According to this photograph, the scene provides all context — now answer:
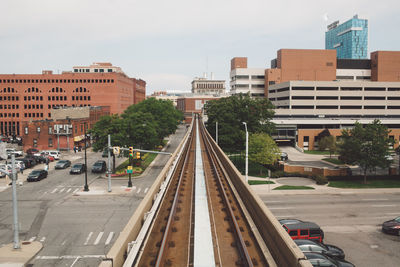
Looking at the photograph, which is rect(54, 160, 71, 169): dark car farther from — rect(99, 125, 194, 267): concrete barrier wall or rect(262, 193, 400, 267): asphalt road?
rect(99, 125, 194, 267): concrete barrier wall

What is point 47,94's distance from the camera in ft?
327

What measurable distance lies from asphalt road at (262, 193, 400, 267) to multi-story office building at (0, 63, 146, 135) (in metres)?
82.2

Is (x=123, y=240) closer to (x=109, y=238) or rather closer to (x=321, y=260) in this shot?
(x=321, y=260)

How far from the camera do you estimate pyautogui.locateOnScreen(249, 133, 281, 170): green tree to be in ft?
137

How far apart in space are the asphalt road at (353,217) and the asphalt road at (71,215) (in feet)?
45.0

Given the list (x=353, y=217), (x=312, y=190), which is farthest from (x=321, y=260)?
(x=312, y=190)

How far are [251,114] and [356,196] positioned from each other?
950 inches

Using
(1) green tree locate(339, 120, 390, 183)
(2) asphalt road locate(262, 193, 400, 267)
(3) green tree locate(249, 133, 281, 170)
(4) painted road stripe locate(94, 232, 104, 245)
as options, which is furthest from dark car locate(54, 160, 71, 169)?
(1) green tree locate(339, 120, 390, 183)

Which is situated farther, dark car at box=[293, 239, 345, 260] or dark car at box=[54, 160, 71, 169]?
dark car at box=[54, 160, 71, 169]

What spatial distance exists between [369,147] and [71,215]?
113 ft

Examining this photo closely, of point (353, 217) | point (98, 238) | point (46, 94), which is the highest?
point (46, 94)

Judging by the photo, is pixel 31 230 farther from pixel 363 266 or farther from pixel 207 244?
pixel 363 266

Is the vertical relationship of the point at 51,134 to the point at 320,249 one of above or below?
above

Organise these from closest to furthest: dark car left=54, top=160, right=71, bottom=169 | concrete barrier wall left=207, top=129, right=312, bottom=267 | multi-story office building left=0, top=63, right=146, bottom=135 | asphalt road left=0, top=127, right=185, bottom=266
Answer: concrete barrier wall left=207, top=129, right=312, bottom=267 → asphalt road left=0, top=127, right=185, bottom=266 → dark car left=54, top=160, right=71, bottom=169 → multi-story office building left=0, top=63, right=146, bottom=135
